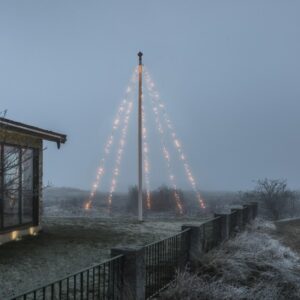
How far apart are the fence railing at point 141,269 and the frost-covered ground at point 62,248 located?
0.62 m

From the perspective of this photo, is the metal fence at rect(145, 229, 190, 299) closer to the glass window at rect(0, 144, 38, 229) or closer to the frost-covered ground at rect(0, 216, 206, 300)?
the frost-covered ground at rect(0, 216, 206, 300)

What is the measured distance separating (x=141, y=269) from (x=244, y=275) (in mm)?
3476

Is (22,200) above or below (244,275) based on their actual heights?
above

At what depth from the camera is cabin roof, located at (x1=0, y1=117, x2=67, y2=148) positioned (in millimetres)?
11002

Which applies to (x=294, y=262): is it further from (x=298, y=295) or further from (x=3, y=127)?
(x=3, y=127)

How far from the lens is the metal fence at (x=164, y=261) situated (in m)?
8.25

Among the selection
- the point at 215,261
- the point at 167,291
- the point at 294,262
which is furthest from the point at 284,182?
the point at 167,291

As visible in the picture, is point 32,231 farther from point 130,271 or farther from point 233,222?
point 130,271

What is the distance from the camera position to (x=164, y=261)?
30.0ft

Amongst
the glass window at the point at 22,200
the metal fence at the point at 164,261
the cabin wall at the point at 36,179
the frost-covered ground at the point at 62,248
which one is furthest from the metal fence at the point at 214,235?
the glass window at the point at 22,200

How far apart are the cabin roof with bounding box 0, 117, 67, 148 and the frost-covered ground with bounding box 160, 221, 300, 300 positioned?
18.4 feet

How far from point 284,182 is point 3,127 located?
24284 mm

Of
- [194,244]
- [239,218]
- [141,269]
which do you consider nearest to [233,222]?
[239,218]

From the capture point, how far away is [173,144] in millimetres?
20438
